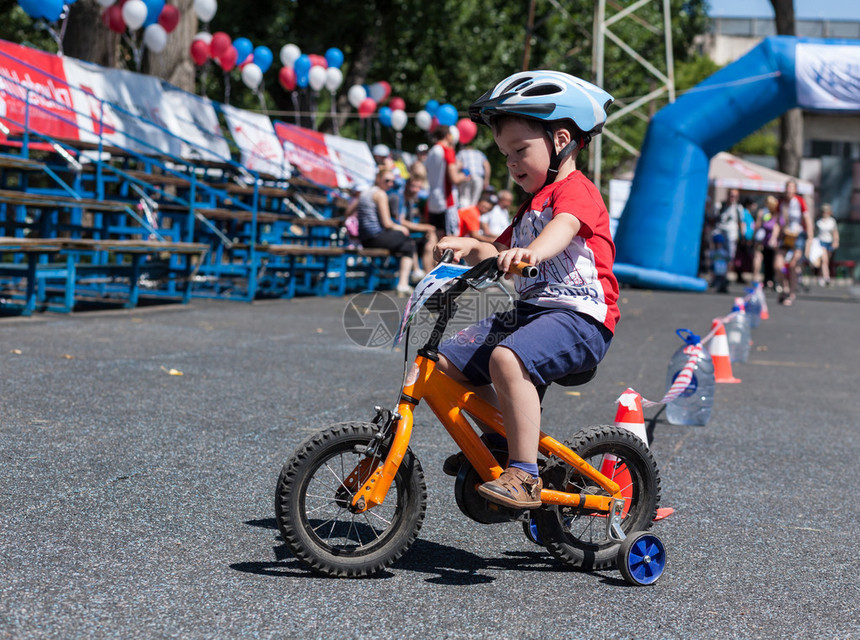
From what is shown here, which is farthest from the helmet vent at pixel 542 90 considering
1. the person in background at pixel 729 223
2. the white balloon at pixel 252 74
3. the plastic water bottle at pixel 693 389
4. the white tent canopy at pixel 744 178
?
the white tent canopy at pixel 744 178

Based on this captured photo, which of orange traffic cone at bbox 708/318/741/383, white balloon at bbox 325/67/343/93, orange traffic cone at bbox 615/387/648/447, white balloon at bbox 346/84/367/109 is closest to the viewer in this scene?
orange traffic cone at bbox 615/387/648/447

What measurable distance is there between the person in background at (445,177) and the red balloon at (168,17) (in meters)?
4.84

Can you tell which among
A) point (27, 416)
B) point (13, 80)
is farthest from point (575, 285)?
point (13, 80)

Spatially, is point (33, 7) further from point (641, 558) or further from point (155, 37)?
point (641, 558)

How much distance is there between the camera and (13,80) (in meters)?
11.5

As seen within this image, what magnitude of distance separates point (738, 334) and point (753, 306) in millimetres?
3722

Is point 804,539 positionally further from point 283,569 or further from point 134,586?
point 134,586

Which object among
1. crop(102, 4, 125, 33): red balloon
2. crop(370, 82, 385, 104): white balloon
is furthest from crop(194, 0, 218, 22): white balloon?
crop(370, 82, 385, 104): white balloon

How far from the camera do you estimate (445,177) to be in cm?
1380

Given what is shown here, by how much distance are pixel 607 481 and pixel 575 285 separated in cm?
70

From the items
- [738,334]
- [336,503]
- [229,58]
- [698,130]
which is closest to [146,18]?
[229,58]

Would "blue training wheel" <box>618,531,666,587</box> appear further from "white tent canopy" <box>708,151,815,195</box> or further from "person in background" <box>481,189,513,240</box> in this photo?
"white tent canopy" <box>708,151,815,195</box>

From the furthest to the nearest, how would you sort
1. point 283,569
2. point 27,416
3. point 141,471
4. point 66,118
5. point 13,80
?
point 66,118 < point 13,80 < point 27,416 < point 141,471 < point 283,569

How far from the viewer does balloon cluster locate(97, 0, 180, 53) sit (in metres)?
14.5
